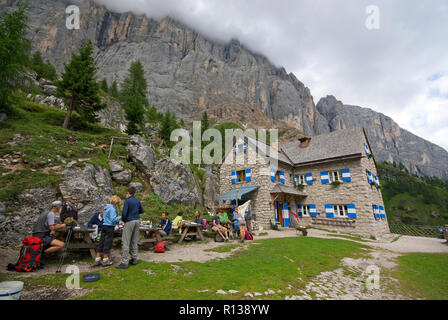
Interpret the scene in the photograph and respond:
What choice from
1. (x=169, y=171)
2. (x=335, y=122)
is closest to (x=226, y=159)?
(x=169, y=171)

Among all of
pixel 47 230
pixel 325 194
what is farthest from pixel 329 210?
pixel 47 230

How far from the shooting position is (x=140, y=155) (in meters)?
15.0

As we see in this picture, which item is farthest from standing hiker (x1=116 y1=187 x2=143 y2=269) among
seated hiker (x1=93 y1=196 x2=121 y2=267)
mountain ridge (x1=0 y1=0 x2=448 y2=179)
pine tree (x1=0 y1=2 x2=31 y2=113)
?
mountain ridge (x1=0 y1=0 x2=448 y2=179)

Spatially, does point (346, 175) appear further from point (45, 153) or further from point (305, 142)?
point (45, 153)

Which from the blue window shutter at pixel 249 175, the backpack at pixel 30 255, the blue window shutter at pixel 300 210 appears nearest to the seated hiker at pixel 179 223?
the backpack at pixel 30 255

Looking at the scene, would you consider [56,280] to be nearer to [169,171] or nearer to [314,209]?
[169,171]

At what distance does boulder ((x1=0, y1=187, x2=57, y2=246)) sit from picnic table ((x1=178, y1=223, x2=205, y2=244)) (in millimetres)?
5507

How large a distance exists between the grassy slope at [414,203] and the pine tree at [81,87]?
71298 millimetres

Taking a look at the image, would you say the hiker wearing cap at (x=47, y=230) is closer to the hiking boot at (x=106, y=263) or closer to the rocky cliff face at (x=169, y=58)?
the hiking boot at (x=106, y=263)

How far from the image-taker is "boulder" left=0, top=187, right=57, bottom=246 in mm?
6520

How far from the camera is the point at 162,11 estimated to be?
10169cm

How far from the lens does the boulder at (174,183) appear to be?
14.5 meters
